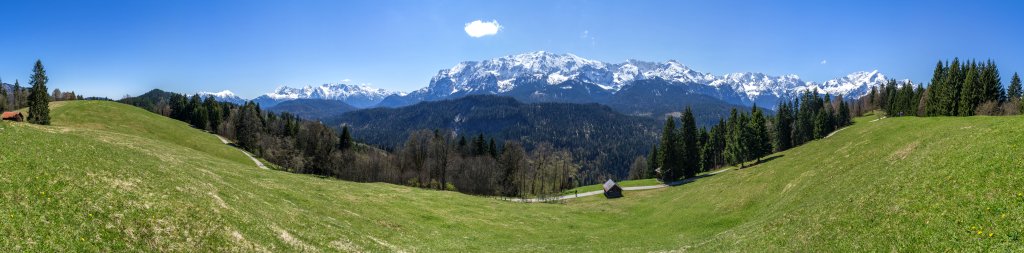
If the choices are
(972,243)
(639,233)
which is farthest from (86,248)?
(639,233)

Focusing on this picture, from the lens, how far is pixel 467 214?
184 ft

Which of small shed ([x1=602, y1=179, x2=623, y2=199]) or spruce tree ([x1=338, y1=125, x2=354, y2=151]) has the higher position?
spruce tree ([x1=338, y1=125, x2=354, y2=151])

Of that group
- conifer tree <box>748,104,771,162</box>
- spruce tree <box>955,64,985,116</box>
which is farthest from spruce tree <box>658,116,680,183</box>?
spruce tree <box>955,64,985,116</box>

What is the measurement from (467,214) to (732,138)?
103959mm

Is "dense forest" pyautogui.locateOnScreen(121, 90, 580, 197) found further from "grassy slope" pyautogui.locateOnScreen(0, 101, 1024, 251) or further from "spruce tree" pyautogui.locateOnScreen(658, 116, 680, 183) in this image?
"grassy slope" pyautogui.locateOnScreen(0, 101, 1024, 251)

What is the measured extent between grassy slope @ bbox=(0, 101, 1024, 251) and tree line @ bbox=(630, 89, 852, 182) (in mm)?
57483

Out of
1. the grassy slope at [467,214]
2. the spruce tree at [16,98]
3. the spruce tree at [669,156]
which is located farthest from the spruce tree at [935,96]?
the spruce tree at [16,98]

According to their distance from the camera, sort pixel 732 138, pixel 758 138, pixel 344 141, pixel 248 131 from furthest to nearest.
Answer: pixel 248 131, pixel 344 141, pixel 732 138, pixel 758 138

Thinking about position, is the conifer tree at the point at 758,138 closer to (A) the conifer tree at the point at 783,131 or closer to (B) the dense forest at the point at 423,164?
(A) the conifer tree at the point at 783,131

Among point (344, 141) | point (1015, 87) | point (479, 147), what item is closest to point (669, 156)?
point (479, 147)

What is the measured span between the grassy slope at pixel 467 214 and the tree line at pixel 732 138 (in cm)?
5748

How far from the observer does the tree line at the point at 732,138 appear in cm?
11262

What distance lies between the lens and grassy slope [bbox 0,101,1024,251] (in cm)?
1961

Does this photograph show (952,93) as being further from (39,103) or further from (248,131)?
(39,103)
